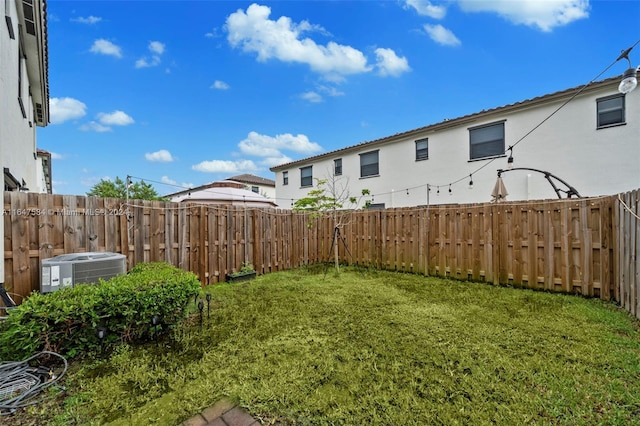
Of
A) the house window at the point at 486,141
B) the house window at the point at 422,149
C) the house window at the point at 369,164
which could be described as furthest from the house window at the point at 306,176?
the house window at the point at 486,141

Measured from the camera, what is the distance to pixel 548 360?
247 cm

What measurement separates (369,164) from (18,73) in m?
11.6

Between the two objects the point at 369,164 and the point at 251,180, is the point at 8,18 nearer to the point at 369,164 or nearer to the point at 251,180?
the point at 369,164

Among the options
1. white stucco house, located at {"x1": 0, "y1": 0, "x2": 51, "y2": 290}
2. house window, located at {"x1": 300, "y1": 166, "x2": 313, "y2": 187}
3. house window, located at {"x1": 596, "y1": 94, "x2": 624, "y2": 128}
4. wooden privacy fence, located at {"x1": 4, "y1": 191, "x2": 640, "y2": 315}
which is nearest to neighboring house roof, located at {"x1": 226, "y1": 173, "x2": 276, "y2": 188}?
house window, located at {"x1": 300, "y1": 166, "x2": 313, "y2": 187}

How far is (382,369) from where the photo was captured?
236 centimetres

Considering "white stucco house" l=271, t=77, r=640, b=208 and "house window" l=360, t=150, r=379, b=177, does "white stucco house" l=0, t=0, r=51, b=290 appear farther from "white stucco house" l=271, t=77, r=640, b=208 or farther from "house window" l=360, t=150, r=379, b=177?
"house window" l=360, t=150, r=379, b=177

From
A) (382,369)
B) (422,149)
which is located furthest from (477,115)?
(382,369)

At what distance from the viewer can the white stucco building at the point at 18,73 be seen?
11.3ft

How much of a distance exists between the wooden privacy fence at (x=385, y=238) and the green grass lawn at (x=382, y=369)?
3.44 feet

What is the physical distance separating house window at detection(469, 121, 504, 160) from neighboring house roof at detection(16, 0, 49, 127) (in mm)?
12198

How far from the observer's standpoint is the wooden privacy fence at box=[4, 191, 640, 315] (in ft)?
12.2

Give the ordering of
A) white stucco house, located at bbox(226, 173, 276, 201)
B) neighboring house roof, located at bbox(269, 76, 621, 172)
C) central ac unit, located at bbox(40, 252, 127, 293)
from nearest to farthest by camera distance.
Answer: central ac unit, located at bbox(40, 252, 127, 293) < neighboring house roof, located at bbox(269, 76, 621, 172) < white stucco house, located at bbox(226, 173, 276, 201)

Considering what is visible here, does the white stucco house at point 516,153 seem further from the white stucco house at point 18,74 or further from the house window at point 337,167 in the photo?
the white stucco house at point 18,74

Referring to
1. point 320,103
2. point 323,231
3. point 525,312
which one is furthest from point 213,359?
point 320,103
